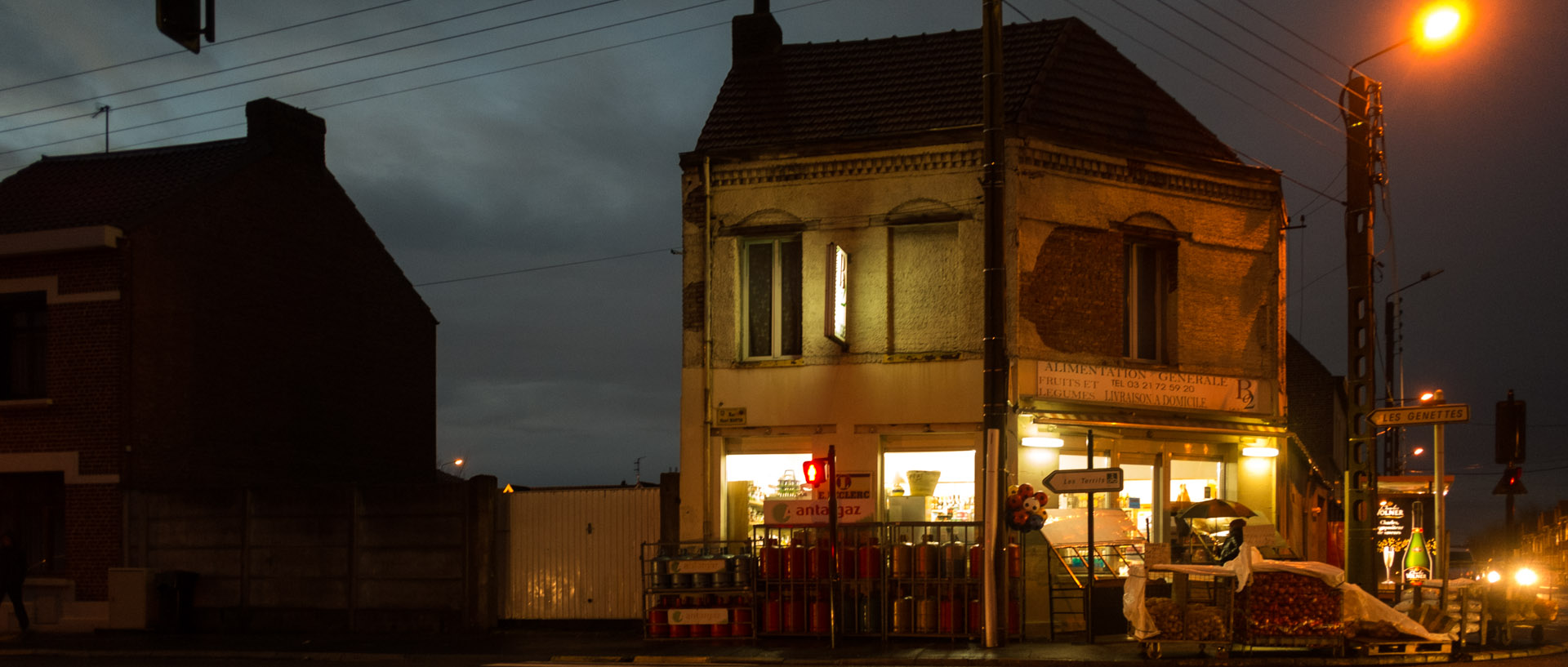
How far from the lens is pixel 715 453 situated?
762 inches

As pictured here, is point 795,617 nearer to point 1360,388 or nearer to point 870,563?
point 870,563

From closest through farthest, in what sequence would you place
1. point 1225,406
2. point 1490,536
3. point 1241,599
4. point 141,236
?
point 1241,599 → point 1225,406 → point 141,236 → point 1490,536

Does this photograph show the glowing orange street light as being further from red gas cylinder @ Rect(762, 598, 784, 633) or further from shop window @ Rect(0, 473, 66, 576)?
shop window @ Rect(0, 473, 66, 576)

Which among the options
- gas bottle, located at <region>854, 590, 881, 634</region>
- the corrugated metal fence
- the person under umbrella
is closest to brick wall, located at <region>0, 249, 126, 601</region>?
the corrugated metal fence

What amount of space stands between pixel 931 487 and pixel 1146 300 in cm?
430

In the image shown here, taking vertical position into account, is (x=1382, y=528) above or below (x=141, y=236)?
below

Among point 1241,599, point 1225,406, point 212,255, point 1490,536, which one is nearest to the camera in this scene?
point 1241,599

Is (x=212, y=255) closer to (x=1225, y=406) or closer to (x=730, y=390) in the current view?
(x=730, y=390)

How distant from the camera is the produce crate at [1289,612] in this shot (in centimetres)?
1411

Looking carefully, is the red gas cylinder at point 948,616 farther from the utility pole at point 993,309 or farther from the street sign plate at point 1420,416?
the street sign plate at point 1420,416

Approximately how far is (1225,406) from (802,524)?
6.95 m

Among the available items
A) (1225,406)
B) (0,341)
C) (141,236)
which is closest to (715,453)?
(1225,406)

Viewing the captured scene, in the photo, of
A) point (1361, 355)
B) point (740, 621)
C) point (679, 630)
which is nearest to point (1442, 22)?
point (1361, 355)

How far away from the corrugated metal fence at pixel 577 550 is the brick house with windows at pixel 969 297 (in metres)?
1.06
